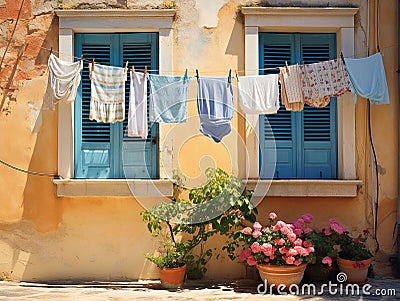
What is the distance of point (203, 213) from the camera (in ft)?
21.9

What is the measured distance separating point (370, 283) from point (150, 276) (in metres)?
2.67

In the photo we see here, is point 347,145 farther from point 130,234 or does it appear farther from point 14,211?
point 14,211

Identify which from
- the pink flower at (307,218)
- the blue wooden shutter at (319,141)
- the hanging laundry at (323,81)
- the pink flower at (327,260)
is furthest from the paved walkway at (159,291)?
the hanging laundry at (323,81)

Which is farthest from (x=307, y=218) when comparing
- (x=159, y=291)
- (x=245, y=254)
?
(x=159, y=291)

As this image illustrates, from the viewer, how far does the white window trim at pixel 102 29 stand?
6934 mm

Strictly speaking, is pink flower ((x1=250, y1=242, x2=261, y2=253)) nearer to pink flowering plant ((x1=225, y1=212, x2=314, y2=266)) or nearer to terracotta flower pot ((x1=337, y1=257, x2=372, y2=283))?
pink flowering plant ((x1=225, y1=212, x2=314, y2=266))

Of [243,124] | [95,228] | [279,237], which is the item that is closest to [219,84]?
[243,124]

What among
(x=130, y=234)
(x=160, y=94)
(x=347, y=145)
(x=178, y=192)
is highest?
(x=160, y=94)

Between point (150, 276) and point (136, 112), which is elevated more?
point (136, 112)

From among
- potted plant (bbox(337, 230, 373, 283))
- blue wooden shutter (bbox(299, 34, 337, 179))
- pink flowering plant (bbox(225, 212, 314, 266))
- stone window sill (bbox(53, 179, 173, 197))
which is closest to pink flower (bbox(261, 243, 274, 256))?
pink flowering plant (bbox(225, 212, 314, 266))

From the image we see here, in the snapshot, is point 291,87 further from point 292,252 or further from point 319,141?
point 292,252

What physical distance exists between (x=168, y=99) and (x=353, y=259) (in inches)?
112

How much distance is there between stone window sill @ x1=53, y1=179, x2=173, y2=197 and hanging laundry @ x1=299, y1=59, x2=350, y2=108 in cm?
202

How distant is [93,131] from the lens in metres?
7.09
